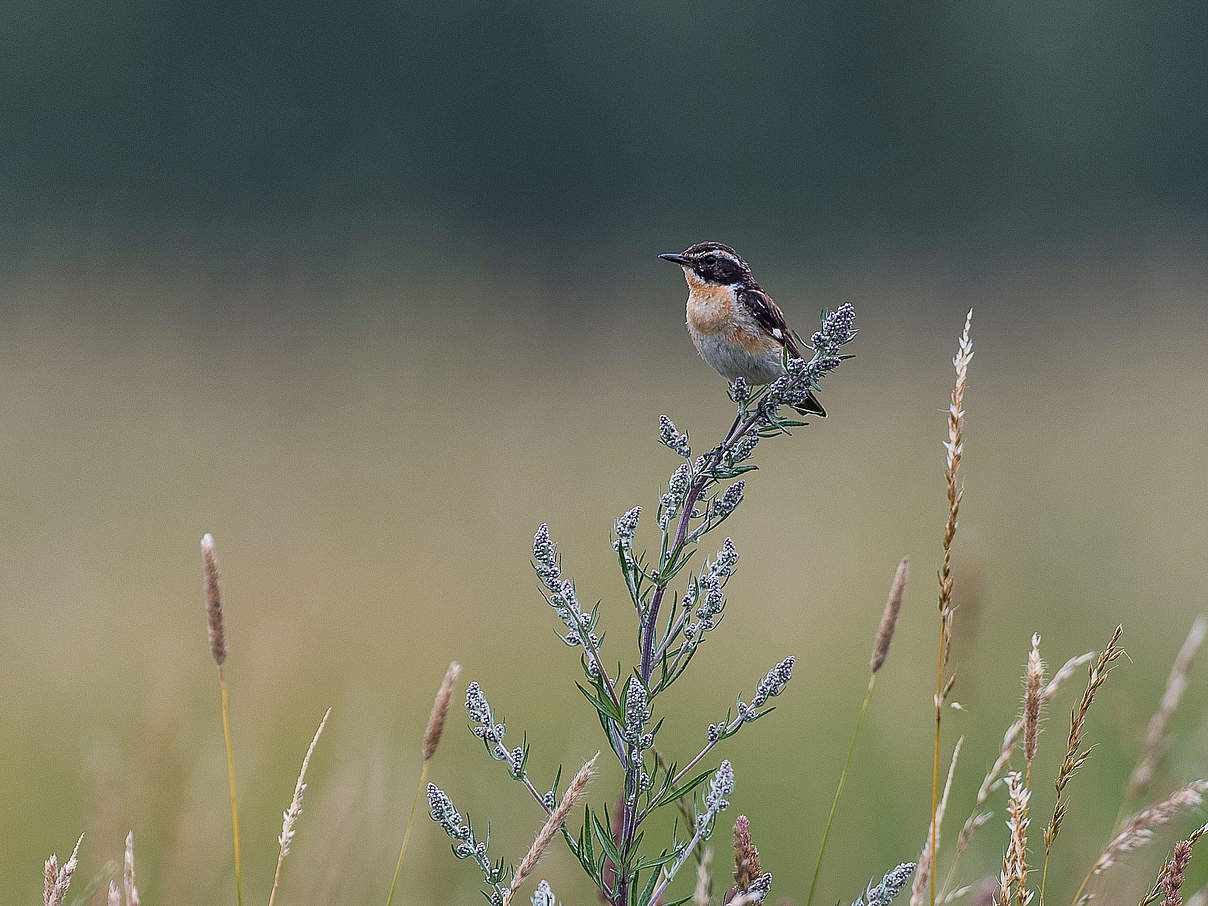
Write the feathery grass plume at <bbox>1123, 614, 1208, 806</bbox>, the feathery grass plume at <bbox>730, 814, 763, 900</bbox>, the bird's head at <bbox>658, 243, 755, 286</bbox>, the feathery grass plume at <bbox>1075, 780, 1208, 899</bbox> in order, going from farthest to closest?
the bird's head at <bbox>658, 243, 755, 286</bbox>, the feathery grass plume at <bbox>1123, 614, 1208, 806</bbox>, the feathery grass plume at <bbox>1075, 780, 1208, 899</bbox>, the feathery grass plume at <bbox>730, 814, 763, 900</bbox>

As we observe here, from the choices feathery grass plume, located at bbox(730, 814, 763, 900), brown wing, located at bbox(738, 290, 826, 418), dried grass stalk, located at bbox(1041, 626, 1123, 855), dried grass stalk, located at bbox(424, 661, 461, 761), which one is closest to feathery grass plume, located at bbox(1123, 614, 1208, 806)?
dried grass stalk, located at bbox(1041, 626, 1123, 855)

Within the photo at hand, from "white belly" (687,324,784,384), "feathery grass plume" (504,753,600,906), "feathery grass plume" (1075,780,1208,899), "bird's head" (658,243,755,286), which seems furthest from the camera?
"bird's head" (658,243,755,286)

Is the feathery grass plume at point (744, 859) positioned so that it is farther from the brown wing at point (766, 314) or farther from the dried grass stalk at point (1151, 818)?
the brown wing at point (766, 314)

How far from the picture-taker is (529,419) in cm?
958

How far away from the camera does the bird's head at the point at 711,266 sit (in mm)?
3523

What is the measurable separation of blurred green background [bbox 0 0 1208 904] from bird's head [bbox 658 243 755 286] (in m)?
1.13

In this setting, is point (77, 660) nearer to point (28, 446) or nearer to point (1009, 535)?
point (28, 446)

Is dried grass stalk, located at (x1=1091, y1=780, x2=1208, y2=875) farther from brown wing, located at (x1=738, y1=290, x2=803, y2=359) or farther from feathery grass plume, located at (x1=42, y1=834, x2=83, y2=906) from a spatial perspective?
brown wing, located at (x1=738, y1=290, x2=803, y2=359)

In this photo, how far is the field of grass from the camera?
3613mm

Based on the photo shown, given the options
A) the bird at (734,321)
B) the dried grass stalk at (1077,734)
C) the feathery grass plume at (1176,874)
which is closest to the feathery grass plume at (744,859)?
the dried grass stalk at (1077,734)

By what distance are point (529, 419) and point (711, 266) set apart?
6.08 m

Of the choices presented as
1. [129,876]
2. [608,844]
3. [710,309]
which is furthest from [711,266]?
[129,876]

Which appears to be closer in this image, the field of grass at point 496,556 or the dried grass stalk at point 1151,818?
the dried grass stalk at point 1151,818

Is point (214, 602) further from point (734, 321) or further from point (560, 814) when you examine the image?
point (734, 321)
